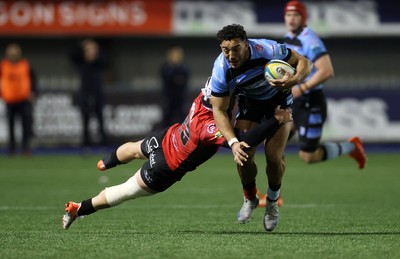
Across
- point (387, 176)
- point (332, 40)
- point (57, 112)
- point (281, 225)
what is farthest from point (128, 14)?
point (281, 225)

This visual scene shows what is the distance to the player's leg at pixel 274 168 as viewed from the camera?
331 inches

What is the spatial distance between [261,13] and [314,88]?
1141cm

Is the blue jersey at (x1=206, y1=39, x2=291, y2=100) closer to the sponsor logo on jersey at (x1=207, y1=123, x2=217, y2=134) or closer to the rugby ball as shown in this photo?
the rugby ball

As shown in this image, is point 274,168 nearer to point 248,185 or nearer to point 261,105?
point 248,185

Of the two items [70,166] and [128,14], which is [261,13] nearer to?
[128,14]

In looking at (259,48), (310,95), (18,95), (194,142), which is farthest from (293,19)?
(18,95)

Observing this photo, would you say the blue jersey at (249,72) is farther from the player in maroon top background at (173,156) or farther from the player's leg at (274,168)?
the player's leg at (274,168)

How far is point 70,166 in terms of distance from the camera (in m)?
17.5

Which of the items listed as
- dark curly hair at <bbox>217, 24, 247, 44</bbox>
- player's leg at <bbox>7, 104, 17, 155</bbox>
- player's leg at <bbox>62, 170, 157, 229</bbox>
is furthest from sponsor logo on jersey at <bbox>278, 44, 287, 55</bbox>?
player's leg at <bbox>7, 104, 17, 155</bbox>

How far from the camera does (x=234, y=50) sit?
7.67m

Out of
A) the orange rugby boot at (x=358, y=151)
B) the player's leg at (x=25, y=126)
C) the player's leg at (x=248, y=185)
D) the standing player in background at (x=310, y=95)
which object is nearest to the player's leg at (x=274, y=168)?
the player's leg at (x=248, y=185)

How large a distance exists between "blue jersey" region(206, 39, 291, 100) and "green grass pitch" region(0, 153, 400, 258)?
48.9 inches

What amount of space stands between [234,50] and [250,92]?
2.35 ft

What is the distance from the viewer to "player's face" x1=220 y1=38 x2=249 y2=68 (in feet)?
25.1
